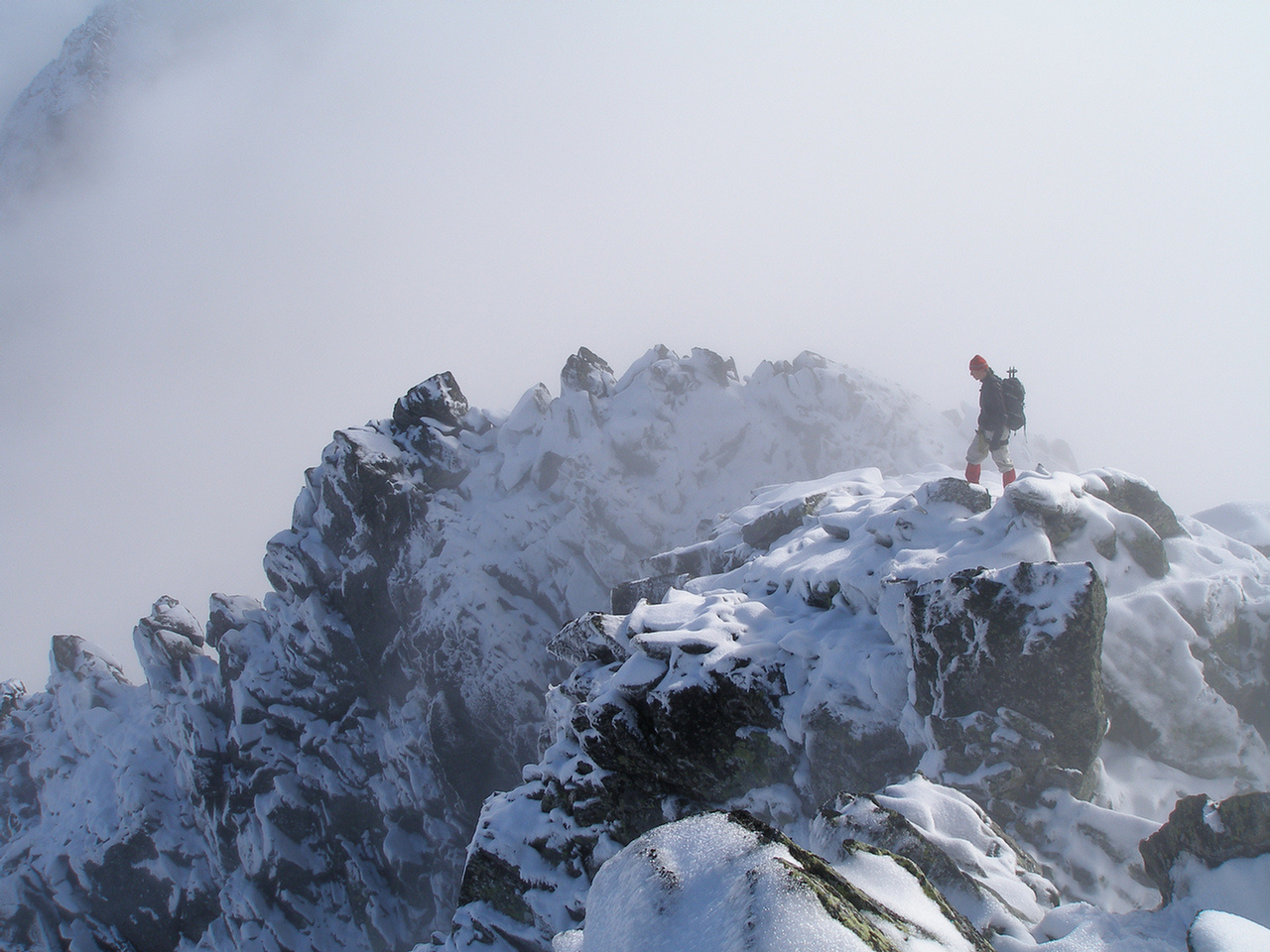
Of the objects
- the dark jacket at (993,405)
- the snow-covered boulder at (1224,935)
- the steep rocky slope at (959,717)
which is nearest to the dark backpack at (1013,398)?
the dark jacket at (993,405)

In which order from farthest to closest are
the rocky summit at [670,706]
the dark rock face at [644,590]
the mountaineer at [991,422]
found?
the dark rock face at [644,590], the mountaineer at [991,422], the rocky summit at [670,706]

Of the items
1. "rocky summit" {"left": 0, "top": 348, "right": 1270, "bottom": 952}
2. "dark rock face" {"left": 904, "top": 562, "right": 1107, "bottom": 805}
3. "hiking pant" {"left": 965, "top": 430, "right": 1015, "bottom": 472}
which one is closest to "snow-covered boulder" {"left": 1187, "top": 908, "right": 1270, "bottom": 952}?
"rocky summit" {"left": 0, "top": 348, "right": 1270, "bottom": 952}

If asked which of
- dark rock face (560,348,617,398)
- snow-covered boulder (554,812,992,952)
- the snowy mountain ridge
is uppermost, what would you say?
dark rock face (560,348,617,398)

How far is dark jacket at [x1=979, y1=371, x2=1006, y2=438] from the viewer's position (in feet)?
56.0

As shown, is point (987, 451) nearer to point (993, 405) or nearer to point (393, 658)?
point (993, 405)

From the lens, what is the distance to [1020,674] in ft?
43.9

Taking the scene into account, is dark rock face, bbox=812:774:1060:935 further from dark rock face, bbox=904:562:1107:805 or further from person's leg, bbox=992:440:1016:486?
person's leg, bbox=992:440:1016:486

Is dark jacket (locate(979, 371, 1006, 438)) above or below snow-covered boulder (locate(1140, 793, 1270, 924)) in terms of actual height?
above

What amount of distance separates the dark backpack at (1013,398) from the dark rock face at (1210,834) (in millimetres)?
9733

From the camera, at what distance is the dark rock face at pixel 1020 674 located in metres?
13.0

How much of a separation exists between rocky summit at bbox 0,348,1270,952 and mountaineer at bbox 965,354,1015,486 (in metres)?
1.36

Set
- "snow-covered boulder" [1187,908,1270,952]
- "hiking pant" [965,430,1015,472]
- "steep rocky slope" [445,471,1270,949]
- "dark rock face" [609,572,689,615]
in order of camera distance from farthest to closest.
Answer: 1. "dark rock face" [609,572,689,615]
2. "hiking pant" [965,430,1015,472]
3. "steep rocky slope" [445,471,1270,949]
4. "snow-covered boulder" [1187,908,1270,952]

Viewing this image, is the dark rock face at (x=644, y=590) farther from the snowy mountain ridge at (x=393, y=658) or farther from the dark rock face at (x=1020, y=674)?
the dark rock face at (x=1020, y=674)

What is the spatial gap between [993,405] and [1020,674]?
7511 millimetres
